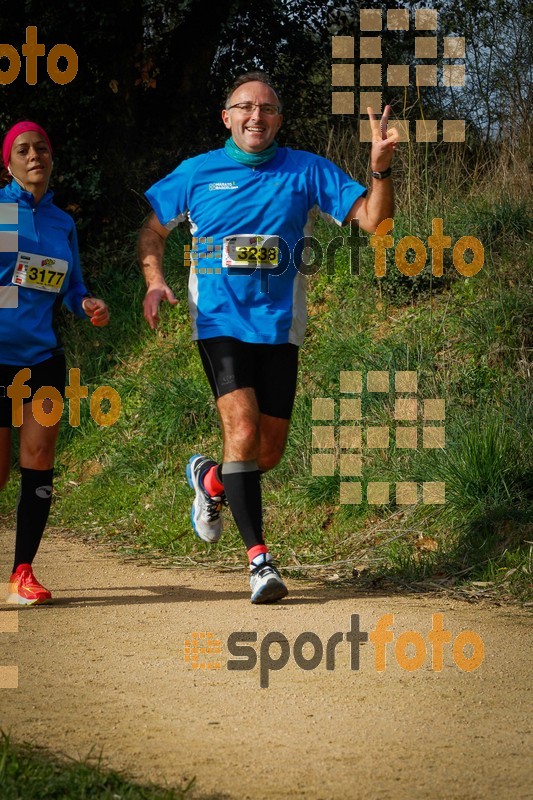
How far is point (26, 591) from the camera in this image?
5742mm

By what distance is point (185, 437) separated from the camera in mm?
9227

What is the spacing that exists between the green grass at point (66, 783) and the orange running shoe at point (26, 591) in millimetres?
2433

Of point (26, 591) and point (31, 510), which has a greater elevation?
point (31, 510)

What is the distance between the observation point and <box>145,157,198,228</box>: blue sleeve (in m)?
6.04

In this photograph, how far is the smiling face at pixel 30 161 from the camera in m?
5.87

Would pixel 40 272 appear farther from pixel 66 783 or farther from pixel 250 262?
pixel 66 783

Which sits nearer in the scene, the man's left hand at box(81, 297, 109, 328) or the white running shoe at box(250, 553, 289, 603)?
the white running shoe at box(250, 553, 289, 603)

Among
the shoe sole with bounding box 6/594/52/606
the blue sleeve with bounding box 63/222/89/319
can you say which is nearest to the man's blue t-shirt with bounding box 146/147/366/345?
the blue sleeve with bounding box 63/222/89/319

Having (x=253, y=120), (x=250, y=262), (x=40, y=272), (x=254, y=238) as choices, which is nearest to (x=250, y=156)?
(x=253, y=120)

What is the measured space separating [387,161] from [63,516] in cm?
431

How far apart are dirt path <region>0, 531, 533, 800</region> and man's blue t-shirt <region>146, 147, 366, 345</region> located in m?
1.41

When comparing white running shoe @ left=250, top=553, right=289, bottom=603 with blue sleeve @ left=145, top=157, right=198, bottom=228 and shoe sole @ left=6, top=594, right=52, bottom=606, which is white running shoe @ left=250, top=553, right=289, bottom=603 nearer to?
shoe sole @ left=6, top=594, right=52, bottom=606

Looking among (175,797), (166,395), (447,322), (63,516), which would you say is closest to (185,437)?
(166,395)

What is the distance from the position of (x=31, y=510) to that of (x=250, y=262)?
5.46 ft
